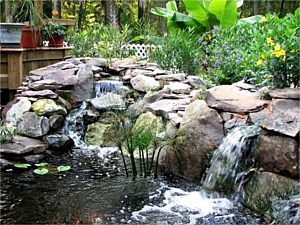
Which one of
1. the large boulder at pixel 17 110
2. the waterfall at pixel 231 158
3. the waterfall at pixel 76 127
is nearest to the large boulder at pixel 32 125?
the large boulder at pixel 17 110

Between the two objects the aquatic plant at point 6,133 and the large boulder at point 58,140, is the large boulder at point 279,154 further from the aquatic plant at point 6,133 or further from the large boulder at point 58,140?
the aquatic plant at point 6,133

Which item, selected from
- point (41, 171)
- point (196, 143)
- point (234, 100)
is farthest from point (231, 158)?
point (41, 171)

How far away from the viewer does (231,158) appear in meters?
3.68

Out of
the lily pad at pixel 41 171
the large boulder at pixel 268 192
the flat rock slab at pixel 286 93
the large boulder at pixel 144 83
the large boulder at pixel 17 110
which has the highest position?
the flat rock slab at pixel 286 93

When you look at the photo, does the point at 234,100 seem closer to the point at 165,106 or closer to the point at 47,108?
the point at 165,106

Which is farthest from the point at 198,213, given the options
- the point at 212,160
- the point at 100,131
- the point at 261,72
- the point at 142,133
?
the point at 100,131

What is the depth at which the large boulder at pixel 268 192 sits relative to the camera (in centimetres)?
310

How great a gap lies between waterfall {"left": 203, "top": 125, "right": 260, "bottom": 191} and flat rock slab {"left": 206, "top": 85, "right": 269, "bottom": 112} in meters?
0.34

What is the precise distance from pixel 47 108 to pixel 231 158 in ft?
9.62

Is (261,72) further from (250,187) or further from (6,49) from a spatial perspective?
(6,49)

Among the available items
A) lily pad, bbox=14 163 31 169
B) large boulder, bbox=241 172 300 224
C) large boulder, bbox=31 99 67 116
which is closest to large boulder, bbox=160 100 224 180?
large boulder, bbox=241 172 300 224

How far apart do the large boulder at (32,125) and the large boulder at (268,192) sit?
9.66 feet

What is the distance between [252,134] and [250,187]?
1.58 ft

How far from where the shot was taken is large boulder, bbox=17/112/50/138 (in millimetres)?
5250
